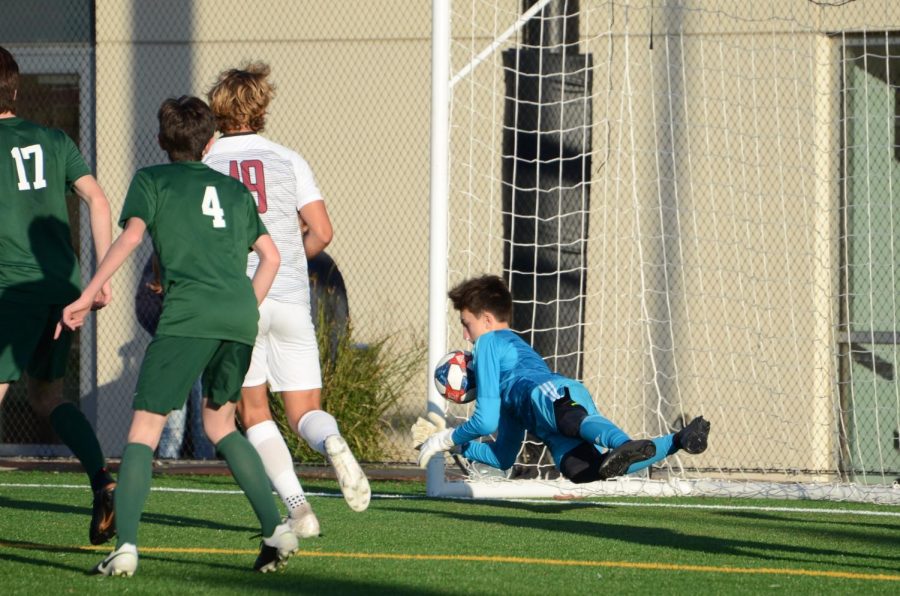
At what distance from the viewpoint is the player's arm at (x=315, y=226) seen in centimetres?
530

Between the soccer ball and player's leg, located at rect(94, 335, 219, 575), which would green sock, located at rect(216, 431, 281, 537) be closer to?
player's leg, located at rect(94, 335, 219, 575)

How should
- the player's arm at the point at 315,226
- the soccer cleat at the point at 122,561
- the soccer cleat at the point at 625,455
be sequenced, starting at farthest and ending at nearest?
1. the soccer cleat at the point at 625,455
2. the player's arm at the point at 315,226
3. the soccer cleat at the point at 122,561

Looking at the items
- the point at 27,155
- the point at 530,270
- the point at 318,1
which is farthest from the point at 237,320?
the point at 318,1

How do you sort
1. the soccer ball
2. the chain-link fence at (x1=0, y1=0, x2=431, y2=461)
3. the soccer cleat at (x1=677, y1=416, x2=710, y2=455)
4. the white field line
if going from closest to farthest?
1. the soccer cleat at (x1=677, y1=416, x2=710, y2=455)
2. the soccer ball
3. the white field line
4. the chain-link fence at (x1=0, y1=0, x2=431, y2=461)

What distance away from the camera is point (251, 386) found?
16.8 feet

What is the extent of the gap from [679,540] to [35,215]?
2.85m

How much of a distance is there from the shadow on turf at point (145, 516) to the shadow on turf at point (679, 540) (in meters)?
1.08

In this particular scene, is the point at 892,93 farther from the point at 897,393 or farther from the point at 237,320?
the point at 237,320

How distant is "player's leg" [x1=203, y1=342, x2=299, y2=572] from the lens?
4.43 meters

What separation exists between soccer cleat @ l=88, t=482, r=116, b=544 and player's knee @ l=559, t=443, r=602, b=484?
6.94ft

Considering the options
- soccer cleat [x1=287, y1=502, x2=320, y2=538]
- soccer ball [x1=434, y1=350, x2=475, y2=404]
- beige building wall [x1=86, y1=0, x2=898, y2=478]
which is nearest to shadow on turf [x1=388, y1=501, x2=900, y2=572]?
soccer ball [x1=434, y1=350, x2=475, y2=404]

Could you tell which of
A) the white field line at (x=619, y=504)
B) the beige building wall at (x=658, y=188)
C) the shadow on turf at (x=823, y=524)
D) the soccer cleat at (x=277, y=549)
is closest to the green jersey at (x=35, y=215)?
the soccer cleat at (x=277, y=549)

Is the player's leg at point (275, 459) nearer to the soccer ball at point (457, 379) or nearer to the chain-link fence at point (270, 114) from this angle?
the soccer ball at point (457, 379)

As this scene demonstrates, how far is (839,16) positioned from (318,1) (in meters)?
4.31
